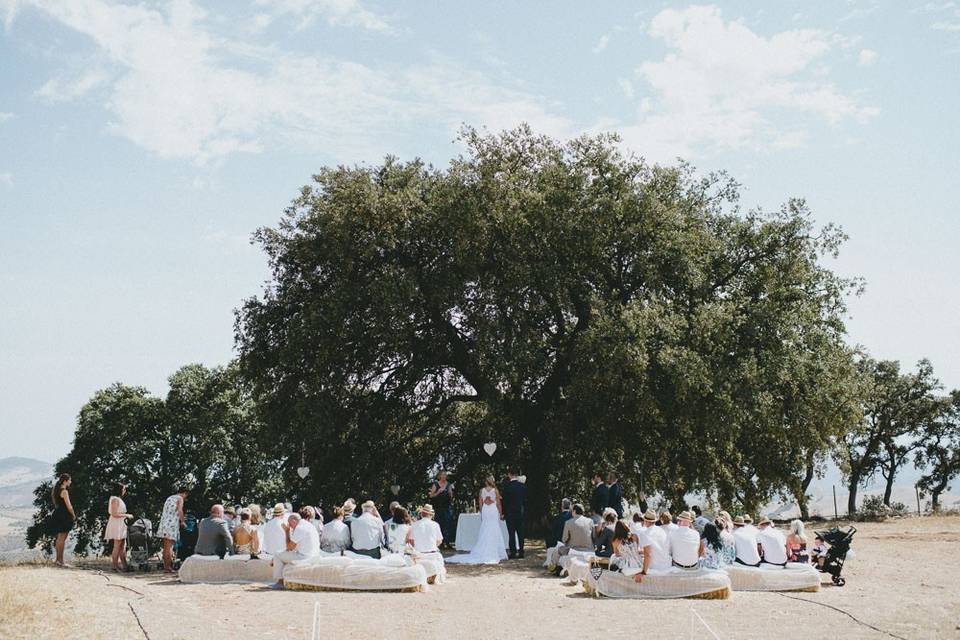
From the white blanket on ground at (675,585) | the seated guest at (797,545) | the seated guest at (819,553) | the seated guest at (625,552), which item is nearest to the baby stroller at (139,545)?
the seated guest at (625,552)

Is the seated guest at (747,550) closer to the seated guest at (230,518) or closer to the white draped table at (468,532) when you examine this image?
the white draped table at (468,532)

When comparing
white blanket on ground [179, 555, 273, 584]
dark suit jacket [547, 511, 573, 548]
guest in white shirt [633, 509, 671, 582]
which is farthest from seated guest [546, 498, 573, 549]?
white blanket on ground [179, 555, 273, 584]

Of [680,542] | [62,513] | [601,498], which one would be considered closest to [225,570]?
[62,513]

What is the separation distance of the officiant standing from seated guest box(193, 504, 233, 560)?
699 cm

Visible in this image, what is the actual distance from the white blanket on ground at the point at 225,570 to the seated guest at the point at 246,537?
0.28 metres

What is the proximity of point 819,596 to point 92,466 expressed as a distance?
3676 centimetres

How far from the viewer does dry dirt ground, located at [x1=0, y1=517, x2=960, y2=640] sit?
34.8 ft

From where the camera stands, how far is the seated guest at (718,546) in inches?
575

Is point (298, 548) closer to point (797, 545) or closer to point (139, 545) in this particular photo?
point (139, 545)

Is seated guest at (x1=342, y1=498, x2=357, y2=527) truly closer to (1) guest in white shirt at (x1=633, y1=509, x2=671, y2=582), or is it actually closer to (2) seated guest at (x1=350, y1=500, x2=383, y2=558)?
(2) seated guest at (x1=350, y1=500, x2=383, y2=558)

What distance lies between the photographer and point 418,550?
1627 cm

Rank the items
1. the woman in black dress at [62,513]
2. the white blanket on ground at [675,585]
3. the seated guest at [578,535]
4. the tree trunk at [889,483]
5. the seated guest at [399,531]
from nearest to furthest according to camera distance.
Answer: the white blanket on ground at [675,585] → the seated guest at [399,531] → the woman in black dress at [62,513] → the seated guest at [578,535] → the tree trunk at [889,483]

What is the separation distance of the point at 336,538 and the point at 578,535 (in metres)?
4.95

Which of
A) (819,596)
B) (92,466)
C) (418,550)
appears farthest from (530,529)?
(92,466)
